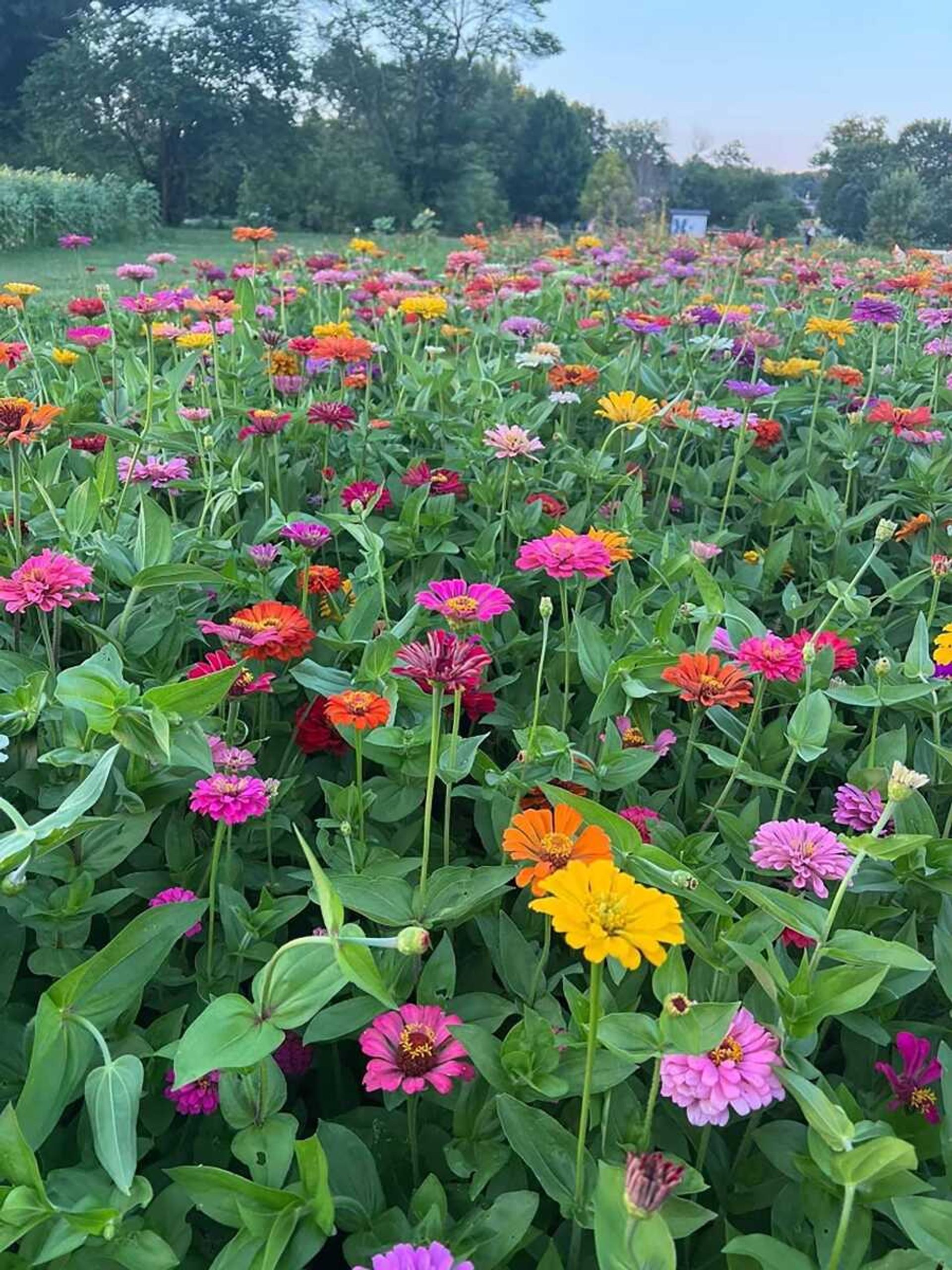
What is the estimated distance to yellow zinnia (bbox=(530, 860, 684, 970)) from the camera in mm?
615

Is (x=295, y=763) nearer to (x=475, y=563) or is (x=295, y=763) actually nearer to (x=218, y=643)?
(x=218, y=643)

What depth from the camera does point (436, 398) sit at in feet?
8.08

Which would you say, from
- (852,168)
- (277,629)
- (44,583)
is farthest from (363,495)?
(852,168)

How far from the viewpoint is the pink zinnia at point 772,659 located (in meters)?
1.13

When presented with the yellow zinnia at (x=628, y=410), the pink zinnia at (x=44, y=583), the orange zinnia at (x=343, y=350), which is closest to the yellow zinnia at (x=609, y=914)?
the pink zinnia at (x=44, y=583)

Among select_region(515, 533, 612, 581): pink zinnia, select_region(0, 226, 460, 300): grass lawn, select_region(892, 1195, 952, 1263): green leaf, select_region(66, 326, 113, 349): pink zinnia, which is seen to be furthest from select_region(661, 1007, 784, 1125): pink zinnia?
select_region(0, 226, 460, 300): grass lawn

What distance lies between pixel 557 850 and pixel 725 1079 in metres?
0.22

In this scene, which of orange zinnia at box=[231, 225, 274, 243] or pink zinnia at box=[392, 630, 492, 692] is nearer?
pink zinnia at box=[392, 630, 492, 692]

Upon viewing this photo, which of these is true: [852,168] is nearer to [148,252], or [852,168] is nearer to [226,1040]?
[148,252]

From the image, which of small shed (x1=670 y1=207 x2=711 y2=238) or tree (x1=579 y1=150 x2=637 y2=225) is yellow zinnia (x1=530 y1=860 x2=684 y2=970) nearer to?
small shed (x1=670 y1=207 x2=711 y2=238)

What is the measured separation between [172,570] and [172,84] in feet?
78.8

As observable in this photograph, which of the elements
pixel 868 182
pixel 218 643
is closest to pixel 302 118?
pixel 868 182

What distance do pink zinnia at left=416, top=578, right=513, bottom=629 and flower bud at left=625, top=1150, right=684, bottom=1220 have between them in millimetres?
635

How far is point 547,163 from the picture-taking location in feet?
90.4
